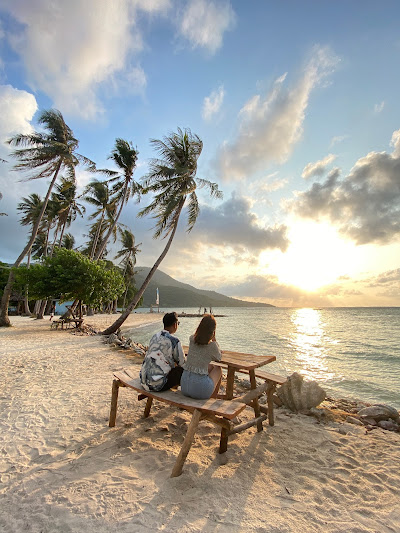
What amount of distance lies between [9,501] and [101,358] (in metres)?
7.07

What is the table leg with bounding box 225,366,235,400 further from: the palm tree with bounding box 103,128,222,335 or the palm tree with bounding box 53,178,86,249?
the palm tree with bounding box 53,178,86,249

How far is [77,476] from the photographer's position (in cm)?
275

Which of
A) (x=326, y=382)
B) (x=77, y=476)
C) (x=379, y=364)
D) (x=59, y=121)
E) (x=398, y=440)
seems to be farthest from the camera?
(x=59, y=121)

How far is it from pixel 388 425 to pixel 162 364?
4172 millimetres

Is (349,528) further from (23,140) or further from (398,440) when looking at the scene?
(23,140)

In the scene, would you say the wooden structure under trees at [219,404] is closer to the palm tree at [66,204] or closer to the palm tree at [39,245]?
the palm tree at [66,204]

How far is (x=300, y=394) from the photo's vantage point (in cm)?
508

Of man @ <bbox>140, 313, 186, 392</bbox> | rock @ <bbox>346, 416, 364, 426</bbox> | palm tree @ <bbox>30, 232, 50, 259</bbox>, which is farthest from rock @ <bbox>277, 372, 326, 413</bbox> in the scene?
palm tree @ <bbox>30, 232, 50, 259</bbox>

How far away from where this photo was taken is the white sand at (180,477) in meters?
2.26

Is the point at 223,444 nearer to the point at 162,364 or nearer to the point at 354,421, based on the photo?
the point at 162,364

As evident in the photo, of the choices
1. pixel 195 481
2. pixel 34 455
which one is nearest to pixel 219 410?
pixel 195 481

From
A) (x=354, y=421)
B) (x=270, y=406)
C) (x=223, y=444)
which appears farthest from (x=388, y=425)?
(x=223, y=444)

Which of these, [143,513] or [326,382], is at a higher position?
[143,513]

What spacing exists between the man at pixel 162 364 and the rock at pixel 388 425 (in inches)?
150
